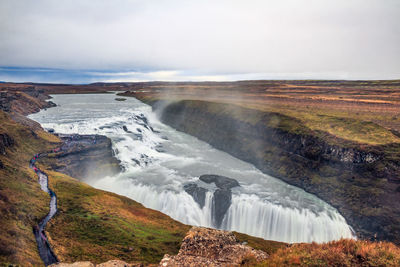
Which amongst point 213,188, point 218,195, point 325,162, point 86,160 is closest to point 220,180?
point 213,188

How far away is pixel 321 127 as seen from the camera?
4341cm

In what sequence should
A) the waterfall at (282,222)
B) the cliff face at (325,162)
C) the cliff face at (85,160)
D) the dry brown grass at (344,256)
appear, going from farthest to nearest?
the cliff face at (85,160)
the cliff face at (325,162)
the waterfall at (282,222)
the dry brown grass at (344,256)

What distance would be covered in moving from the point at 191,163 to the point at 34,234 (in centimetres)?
3063

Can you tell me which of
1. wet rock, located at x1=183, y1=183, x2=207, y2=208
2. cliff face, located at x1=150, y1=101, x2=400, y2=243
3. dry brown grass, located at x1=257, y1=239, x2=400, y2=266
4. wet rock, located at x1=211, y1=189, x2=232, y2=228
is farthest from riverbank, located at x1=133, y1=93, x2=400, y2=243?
wet rock, located at x1=183, y1=183, x2=207, y2=208

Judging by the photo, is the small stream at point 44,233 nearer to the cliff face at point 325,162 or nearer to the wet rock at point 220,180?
the wet rock at point 220,180

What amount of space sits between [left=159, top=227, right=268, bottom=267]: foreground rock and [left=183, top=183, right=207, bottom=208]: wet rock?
17978 millimetres

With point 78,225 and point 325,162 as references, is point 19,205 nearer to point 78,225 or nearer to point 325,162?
point 78,225

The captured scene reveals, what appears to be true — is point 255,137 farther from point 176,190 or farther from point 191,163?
point 176,190

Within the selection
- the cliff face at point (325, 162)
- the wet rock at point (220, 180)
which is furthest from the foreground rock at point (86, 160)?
the cliff face at point (325, 162)

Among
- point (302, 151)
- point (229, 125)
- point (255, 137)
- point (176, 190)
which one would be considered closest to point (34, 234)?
point (176, 190)

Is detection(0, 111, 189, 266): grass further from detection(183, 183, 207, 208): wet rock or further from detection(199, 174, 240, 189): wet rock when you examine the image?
detection(199, 174, 240, 189): wet rock

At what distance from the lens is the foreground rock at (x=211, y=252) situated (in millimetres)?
10922

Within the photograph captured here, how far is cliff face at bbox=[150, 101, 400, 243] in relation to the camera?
93.0 ft

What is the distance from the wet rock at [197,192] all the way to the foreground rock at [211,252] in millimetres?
17978
